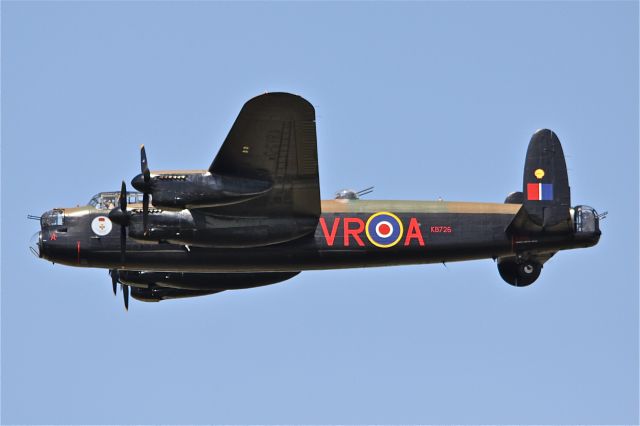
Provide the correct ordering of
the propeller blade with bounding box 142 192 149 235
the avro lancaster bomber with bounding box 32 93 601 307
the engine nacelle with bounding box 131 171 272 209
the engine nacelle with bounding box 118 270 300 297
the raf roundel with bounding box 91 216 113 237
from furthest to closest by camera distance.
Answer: the engine nacelle with bounding box 118 270 300 297, the raf roundel with bounding box 91 216 113 237, the avro lancaster bomber with bounding box 32 93 601 307, the propeller blade with bounding box 142 192 149 235, the engine nacelle with bounding box 131 171 272 209

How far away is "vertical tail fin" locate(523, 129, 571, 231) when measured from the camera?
3734 cm

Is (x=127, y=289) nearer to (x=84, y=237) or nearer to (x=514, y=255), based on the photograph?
(x=84, y=237)

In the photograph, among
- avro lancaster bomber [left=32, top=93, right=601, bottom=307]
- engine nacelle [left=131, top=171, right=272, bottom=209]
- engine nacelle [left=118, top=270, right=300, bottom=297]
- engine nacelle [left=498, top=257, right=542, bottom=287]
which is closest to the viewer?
engine nacelle [left=131, top=171, right=272, bottom=209]

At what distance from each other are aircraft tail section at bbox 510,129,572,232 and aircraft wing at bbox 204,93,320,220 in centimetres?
516

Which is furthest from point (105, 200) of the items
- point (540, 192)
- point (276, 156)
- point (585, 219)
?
point (585, 219)

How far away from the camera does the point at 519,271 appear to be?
38844mm

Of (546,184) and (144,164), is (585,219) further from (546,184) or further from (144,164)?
(144,164)

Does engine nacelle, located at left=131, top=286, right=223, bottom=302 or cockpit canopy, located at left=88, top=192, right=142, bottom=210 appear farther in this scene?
engine nacelle, located at left=131, top=286, right=223, bottom=302

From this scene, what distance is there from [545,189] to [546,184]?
142 mm

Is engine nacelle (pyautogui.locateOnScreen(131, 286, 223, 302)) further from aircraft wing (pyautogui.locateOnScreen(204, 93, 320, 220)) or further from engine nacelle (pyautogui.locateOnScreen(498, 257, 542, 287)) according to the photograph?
engine nacelle (pyautogui.locateOnScreen(498, 257, 542, 287))

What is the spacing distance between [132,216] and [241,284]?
5.25 meters

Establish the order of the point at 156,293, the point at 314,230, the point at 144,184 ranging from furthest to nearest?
1. the point at 156,293
2. the point at 314,230
3. the point at 144,184

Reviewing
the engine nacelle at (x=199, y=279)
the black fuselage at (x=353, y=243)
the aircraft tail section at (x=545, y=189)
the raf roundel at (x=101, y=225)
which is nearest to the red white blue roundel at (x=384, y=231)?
the black fuselage at (x=353, y=243)

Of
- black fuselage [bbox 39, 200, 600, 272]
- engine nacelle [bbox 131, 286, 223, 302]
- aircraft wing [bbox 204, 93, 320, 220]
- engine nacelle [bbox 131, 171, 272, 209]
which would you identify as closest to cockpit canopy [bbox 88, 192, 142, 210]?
black fuselage [bbox 39, 200, 600, 272]
